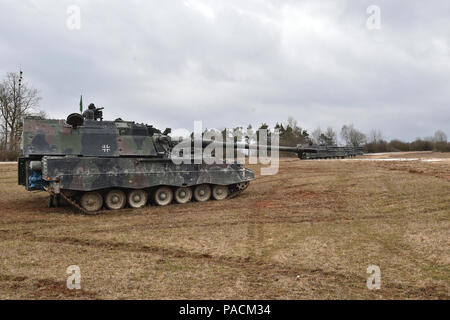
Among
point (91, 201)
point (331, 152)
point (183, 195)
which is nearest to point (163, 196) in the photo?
point (183, 195)

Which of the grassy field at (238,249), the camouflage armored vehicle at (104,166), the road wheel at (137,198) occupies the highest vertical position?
the camouflage armored vehicle at (104,166)

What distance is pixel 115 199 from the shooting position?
13.9m

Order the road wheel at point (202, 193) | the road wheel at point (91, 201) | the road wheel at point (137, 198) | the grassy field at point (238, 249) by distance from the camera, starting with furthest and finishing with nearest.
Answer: the road wheel at point (202, 193) < the road wheel at point (137, 198) < the road wheel at point (91, 201) < the grassy field at point (238, 249)

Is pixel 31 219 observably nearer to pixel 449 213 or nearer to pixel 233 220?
pixel 233 220

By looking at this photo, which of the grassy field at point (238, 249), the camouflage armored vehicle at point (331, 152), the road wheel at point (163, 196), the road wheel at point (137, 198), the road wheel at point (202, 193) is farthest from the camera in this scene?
the camouflage armored vehicle at point (331, 152)

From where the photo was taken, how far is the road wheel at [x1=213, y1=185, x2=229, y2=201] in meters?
16.0

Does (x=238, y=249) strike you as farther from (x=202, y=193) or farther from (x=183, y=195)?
(x=202, y=193)

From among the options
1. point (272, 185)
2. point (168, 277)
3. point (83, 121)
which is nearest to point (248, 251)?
point (168, 277)

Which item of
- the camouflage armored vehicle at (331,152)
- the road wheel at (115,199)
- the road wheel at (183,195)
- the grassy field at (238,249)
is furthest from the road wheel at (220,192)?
the camouflage armored vehicle at (331,152)

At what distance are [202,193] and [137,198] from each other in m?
2.72

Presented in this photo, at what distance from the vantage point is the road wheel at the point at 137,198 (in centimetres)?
1414

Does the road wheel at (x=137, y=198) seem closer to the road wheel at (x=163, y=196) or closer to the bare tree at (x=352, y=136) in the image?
the road wheel at (x=163, y=196)

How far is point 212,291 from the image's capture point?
586 centimetres
